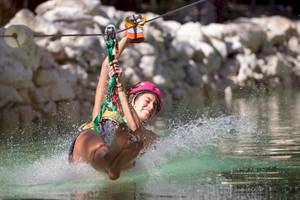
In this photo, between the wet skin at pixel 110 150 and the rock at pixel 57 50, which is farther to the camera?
the rock at pixel 57 50

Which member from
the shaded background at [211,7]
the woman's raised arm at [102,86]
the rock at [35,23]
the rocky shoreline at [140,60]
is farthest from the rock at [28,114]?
A: the woman's raised arm at [102,86]

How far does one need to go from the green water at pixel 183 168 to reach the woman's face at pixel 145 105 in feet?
1.31

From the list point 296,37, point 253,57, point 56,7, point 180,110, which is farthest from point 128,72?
point 296,37

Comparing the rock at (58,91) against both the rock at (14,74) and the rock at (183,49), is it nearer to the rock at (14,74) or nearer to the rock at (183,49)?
the rock at (14,74)

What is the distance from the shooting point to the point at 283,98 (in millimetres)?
17141

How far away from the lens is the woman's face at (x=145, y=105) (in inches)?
286

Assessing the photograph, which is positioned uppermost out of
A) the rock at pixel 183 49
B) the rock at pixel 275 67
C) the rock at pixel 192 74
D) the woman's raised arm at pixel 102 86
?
the woman's raised arm at pixel 102 86

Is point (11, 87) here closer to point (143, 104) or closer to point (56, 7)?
point (56, 7)

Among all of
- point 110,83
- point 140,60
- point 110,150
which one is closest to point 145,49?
point 140,60

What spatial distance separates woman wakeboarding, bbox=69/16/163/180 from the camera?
20.9 feet

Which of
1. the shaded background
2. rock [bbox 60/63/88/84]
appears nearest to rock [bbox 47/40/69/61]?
rock [bbox 60/63/88/84]

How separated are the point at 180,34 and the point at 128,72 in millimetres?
3220

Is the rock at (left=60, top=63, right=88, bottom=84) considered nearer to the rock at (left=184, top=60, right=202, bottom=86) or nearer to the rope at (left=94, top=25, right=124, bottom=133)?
the rock at (left=184, top=60, right=202, bottom=86)

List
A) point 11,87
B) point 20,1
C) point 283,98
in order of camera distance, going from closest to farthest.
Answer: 1. point 11,87
2. point 283,98
3. point 20,1
